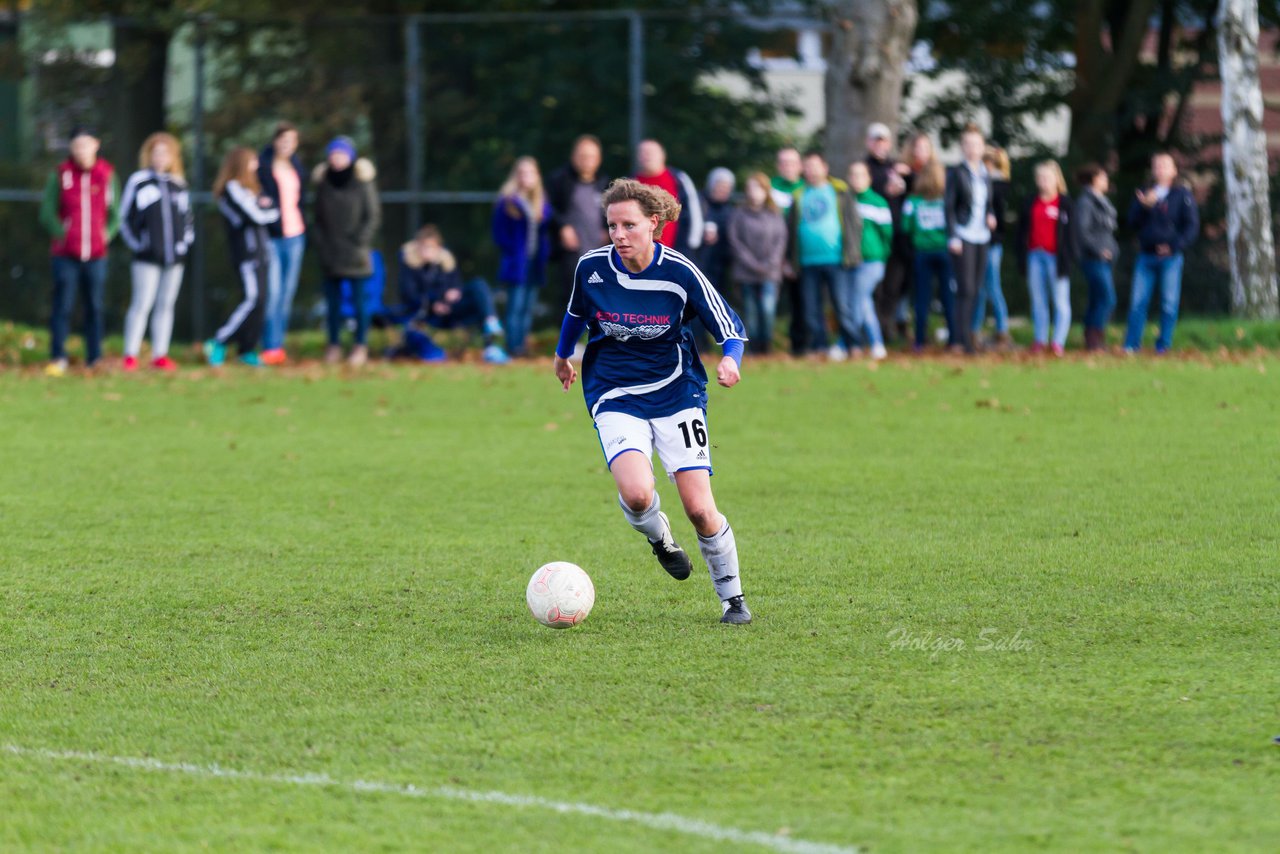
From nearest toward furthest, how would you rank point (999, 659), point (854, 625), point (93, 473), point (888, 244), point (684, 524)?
point (999, 659) → point (854, 625) → point (684, 524) → point (93, 473) → point (888, 244)

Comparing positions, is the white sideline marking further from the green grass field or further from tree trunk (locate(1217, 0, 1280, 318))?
tree trunk (locate(1217, 0, 1280, 318))

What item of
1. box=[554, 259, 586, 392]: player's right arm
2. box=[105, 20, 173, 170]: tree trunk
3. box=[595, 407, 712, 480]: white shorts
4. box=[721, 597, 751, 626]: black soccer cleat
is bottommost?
A: box=[721, 597, 751, 626]: black soccer cleat

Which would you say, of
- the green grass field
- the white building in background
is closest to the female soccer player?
the green grass field

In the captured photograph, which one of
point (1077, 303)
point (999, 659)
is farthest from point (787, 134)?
point (999, 659)

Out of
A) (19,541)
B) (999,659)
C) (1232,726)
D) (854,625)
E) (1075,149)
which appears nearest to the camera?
(1232,726)

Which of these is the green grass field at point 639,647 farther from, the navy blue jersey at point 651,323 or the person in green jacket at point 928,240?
the person in green jacket at point 928,240

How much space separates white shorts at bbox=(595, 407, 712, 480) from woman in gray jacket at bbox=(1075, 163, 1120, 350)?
1121 centimetres

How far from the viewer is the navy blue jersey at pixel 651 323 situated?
7105mm

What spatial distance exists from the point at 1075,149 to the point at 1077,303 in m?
2.48

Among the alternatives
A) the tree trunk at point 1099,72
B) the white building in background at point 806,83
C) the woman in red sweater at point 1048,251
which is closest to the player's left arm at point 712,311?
the woman in red sweater at point 1048,251

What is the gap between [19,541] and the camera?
875cm

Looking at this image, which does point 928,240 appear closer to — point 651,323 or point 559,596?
point 651,323

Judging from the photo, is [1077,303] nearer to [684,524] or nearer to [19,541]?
[684,524]

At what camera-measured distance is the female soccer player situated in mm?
6953
